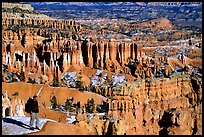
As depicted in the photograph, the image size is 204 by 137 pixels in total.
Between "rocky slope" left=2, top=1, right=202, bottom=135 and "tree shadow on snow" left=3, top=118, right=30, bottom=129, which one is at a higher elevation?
"tree shadow on snow" left=3, top=118, right=30, bottom=129

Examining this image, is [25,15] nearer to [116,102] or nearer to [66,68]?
[66,68]

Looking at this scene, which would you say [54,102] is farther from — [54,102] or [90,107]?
[90,107]

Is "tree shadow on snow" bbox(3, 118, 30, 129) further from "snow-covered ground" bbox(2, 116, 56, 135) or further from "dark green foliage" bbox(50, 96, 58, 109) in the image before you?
"dark green foliage" bbox(50, 96, 58, 109)

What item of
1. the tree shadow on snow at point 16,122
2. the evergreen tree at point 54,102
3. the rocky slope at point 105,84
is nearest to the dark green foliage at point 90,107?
the rocky slope at point 105,84

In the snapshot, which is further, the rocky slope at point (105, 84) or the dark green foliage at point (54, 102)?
the dark green foliage at point (54, 102)

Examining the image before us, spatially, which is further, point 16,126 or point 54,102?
point 54,102

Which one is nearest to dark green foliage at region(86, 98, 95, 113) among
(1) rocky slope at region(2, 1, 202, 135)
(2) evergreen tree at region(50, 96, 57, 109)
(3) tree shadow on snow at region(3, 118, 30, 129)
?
(1) rocky slope at region(2, 1, 202, 135)

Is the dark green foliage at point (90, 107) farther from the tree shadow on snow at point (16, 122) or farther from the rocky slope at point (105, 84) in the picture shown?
the tree shadow on snow at point (16, 122)

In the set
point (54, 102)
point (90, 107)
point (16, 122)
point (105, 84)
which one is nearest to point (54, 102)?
point (54, 102)
